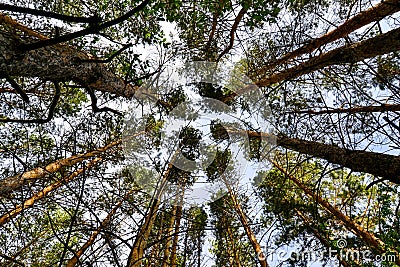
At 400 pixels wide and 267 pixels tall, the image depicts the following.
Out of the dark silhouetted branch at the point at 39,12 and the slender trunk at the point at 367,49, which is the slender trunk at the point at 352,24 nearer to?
the slender trunk at the point at 367,49

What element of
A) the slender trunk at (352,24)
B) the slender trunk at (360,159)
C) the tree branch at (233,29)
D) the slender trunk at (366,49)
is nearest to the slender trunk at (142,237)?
the slender trunk at (366,49)

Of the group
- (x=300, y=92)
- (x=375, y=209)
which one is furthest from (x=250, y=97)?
(x=375, y=209)

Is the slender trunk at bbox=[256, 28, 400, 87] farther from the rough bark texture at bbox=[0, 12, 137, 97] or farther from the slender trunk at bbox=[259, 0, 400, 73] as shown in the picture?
the rough bark texture at bbox=[0, 12, 137, 97]

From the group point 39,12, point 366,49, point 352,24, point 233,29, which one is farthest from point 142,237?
point 233,29

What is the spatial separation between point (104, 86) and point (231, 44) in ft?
10.9

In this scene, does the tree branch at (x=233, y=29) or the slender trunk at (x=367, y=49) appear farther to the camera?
the tree branch at (x=233, y=29)

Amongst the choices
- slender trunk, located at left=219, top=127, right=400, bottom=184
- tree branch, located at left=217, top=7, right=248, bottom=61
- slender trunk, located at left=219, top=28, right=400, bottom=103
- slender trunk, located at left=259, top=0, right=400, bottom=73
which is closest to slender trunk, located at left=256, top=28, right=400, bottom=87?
slender trunk, located at left=219, top=28, right=400, bottom=103

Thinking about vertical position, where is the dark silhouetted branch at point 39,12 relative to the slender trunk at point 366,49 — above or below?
below

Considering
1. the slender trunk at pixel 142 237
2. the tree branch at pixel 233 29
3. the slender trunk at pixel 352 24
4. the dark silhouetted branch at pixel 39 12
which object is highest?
the tree branch at pixel 233 29

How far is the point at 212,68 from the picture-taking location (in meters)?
6.56

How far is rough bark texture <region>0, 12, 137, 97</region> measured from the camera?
1.72 m

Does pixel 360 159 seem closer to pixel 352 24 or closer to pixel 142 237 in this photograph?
pixel 352 24

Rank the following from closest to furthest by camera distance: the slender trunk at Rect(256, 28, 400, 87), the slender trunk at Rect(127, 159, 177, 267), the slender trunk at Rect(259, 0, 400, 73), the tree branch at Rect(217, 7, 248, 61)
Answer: the slender trunk at Rect(127, 159, 177, 267) < the slender trunk at Rect(256, 28, 400, 87) < the slender trunk at Rect(259, 0, 400, 73) < the tree branch at Rect(217, 7, 248, 61)

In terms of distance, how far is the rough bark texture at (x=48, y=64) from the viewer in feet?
5.65
